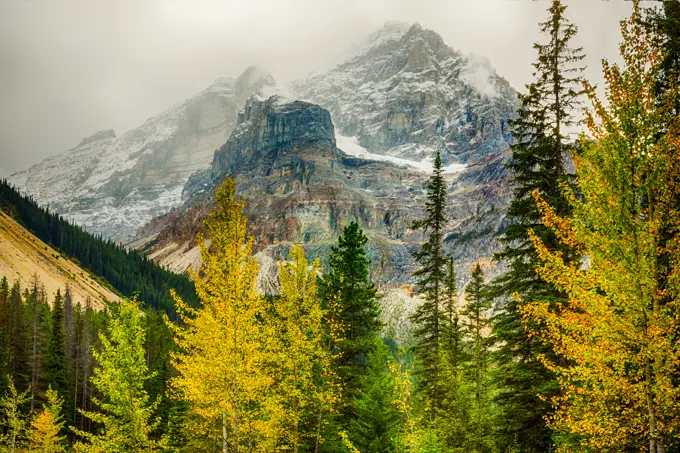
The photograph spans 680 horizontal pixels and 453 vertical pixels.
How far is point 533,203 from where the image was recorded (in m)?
15.6

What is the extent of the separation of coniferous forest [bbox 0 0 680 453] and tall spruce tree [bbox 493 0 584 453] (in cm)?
7

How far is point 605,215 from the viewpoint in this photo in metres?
8.49

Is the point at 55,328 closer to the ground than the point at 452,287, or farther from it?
closer to the ground

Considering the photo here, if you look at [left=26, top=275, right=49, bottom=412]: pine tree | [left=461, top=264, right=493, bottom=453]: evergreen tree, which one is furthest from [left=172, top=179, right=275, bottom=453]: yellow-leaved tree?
[left=26, top=275, right=49, bottom=412]: pine tree

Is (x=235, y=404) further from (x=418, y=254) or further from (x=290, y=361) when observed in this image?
(x=418, y=254)

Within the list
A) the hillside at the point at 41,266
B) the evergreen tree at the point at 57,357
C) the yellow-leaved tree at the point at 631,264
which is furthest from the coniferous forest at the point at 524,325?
the hillside at the point at 41,266

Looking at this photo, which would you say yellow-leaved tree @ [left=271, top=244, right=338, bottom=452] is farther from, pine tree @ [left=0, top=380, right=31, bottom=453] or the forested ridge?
the forested ridge

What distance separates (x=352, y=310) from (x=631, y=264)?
16485mm

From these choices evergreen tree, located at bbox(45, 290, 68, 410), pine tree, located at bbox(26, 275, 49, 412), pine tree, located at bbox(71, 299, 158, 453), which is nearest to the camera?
pine tree, located at bbox(71, 299, 158, 453)

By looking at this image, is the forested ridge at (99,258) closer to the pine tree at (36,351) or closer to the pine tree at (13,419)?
the pine tree at (36,351)

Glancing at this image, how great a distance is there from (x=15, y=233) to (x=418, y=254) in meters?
173

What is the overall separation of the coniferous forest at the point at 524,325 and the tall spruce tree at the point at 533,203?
7cm

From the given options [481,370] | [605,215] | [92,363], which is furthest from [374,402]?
[92,363]

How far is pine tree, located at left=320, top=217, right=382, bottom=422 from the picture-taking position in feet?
73.5
